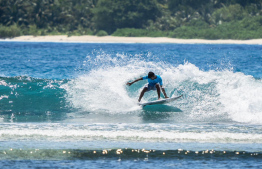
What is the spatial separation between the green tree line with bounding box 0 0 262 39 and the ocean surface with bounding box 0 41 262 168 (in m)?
66.0

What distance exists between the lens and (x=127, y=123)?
14.9 metres

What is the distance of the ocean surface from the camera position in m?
10.9

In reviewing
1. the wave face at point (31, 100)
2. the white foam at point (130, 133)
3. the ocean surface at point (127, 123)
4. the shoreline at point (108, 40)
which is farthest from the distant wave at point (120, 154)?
the shoreline at point (108, 40)

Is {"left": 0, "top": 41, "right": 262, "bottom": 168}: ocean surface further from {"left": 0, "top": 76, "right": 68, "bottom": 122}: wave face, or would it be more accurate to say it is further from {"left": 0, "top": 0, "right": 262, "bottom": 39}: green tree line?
{"left": 0, "top": 0, "right": 262, "bottom": 39}: green tree line

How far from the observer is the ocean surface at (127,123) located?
1087cm

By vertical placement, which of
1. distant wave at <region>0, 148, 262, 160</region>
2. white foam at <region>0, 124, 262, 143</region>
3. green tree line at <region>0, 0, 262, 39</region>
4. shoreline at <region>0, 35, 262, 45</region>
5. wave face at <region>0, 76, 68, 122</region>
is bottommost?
distant wave at <region>0, 148, 262, 160</region>

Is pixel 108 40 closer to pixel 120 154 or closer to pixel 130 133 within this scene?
pixel 130 133

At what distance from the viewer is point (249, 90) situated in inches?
742

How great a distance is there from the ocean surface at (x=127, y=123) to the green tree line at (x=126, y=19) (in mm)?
65953

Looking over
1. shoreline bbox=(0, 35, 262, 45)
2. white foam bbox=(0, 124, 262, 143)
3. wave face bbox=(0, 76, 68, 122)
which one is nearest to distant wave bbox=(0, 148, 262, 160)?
white foam bbox=(0, 124, 262, 143)

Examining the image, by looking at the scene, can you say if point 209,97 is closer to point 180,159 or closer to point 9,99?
point 9,99

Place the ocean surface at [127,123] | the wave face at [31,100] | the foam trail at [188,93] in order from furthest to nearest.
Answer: the foam trail at [188,93] → the wave face at [31,100] → the ocean surface at [127,123]

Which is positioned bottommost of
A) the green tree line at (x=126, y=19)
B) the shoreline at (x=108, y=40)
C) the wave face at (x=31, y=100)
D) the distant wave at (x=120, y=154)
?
the distant wave at (x=120, y=154)

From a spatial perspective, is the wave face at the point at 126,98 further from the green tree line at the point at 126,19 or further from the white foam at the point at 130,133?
the green tree line at the point at 126,19
